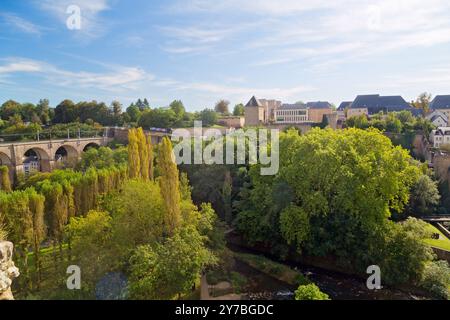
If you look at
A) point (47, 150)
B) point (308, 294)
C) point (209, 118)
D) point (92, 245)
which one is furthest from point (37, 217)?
point (209, 118)

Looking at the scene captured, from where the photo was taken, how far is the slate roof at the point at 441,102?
63328mm

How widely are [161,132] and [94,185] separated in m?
37.4

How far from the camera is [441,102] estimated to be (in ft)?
210

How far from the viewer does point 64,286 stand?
15.4m

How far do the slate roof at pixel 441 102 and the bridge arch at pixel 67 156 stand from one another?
6260cm

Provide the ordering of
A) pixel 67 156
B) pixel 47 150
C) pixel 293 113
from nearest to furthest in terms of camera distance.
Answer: pixel 47 150 < pixel 67 156 < pixel 293 113

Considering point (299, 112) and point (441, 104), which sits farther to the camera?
point (299, 112)

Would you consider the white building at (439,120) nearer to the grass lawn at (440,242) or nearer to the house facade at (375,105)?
the house facade at (375,105)

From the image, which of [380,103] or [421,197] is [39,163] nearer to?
[421,197]

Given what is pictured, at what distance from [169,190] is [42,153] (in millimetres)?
40612

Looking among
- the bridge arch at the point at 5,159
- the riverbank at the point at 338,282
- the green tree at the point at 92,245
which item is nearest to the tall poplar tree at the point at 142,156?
the green tree at the point at 92,245

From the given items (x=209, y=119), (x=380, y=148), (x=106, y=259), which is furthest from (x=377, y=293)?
(x=209, y=119)
